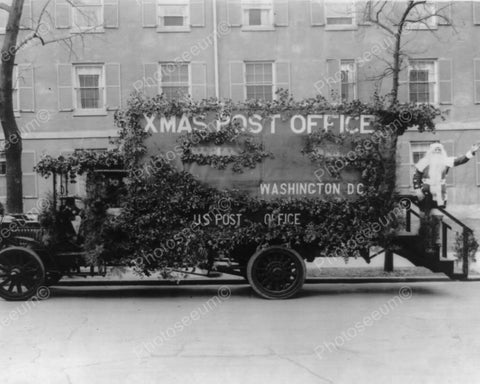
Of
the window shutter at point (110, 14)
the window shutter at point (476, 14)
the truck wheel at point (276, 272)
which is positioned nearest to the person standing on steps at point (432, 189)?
the truck wheel at point (276, 272)

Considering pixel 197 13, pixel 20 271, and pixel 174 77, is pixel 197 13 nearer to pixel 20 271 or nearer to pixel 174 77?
pixel 174 77

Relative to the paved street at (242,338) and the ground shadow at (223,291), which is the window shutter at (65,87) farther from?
the paved street at (242,338)

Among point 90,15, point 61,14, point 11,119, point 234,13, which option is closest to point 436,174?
point 11,119

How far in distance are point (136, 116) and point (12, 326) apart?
Answer: 3394 millimetres

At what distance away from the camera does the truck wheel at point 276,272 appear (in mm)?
8406

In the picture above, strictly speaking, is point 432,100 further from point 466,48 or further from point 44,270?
point 44,270

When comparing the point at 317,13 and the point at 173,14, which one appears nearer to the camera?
the point at 317,13

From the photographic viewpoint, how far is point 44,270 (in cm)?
841

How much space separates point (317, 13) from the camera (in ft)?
70.7

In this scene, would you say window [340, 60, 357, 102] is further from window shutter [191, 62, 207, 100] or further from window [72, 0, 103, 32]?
window [72, 0, 103, 32]

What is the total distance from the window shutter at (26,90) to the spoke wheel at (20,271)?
1448cm

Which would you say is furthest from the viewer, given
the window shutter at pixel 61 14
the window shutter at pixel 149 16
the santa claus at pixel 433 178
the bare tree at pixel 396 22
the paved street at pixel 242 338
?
the window shutter at pixel 149 16

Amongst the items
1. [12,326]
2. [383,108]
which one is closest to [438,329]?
[383,108]

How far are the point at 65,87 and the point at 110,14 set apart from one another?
3.24m
